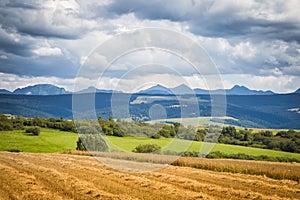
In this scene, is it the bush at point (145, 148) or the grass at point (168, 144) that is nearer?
the grass at point (168, 144)

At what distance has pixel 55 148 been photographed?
53.8 m

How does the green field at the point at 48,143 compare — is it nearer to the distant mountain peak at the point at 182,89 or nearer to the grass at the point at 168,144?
the grass at the point at 168,144

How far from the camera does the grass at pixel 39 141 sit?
5299 centimetres

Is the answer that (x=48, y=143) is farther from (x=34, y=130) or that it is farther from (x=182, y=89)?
(x=182, y=89)

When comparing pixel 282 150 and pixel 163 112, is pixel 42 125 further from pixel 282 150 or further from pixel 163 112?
pixel 163 112

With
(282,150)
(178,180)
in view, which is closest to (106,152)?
(178,180)

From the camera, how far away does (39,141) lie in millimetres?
59562

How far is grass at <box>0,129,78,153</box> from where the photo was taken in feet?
174

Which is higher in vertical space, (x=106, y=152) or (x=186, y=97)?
(x=186, y=97)

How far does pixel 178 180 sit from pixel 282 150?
2449 inches

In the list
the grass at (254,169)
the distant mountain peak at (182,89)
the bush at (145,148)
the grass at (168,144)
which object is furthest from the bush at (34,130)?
the distant mountain peak at (182,89)

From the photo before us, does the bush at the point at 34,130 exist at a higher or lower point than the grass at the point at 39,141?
higher


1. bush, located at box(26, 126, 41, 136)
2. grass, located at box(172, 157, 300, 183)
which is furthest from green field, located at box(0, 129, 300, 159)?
grass, located at box(172, 157, 300, 183)

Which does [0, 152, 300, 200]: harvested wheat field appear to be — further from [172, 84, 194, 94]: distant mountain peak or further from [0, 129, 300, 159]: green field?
[0, 129, 300, 159]: green field
